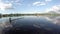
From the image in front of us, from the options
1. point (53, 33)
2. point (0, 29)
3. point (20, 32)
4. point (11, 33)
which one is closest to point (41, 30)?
point (53, 33)

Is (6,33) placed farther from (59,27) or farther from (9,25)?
(59,27)

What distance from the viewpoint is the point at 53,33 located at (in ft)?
44.6

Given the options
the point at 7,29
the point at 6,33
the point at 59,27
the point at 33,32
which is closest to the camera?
the point at 6,33

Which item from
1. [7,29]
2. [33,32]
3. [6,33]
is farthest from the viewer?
[33,32]

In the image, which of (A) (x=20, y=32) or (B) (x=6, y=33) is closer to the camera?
(B) (x=6, y=33)

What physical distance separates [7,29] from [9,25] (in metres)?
1.11

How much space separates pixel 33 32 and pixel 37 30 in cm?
80

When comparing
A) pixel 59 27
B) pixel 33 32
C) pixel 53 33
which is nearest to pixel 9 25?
pixel 33 32

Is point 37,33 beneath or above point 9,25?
beneath

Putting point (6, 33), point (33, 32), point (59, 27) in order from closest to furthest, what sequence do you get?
point (6, 33) → point (33, 32) → point (59, 27)

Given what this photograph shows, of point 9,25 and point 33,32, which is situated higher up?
point 9,25

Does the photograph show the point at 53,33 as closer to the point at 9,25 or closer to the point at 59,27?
the point at 59,27

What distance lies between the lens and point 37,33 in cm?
1355

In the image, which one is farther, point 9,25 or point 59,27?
point 59,27
